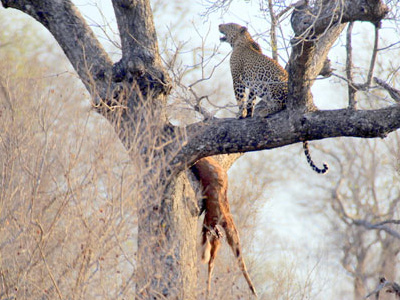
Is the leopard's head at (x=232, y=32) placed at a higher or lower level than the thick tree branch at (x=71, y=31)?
higher

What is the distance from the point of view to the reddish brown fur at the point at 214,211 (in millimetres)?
6730

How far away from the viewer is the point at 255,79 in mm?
7094

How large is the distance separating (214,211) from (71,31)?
228 cm

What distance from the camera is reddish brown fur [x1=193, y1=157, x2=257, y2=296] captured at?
673 cm

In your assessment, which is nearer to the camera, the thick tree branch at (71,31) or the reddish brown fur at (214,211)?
the reddish brown fur at (214,211)

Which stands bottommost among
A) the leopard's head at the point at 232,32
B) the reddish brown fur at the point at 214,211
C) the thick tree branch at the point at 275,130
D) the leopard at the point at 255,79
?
the reddish brown fur at the point at 214,211

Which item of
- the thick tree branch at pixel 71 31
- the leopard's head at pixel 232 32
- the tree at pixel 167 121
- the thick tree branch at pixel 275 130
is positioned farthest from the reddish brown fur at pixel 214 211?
the leopard's head at pixel 232 32

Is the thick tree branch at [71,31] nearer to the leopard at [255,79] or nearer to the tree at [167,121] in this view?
the tree at [167,121]

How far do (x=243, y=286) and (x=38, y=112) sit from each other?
3.25m

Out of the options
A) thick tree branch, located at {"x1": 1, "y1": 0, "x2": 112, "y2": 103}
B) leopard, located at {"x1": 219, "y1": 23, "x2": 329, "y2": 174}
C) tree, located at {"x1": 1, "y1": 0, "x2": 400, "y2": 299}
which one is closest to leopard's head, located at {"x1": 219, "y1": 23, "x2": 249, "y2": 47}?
leopard, located at {"x1": 219, "y1": 23, "x2": 329, "y2": 174}

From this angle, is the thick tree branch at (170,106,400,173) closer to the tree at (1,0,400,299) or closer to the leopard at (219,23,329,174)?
the tree at (1,0,400,299)

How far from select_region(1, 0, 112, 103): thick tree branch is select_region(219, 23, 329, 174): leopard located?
4.45 feet

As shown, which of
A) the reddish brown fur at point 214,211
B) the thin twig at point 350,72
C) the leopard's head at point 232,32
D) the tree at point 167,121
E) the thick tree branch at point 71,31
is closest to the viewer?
the tree at point 167,121

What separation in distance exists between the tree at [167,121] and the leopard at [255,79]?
1.16ft
